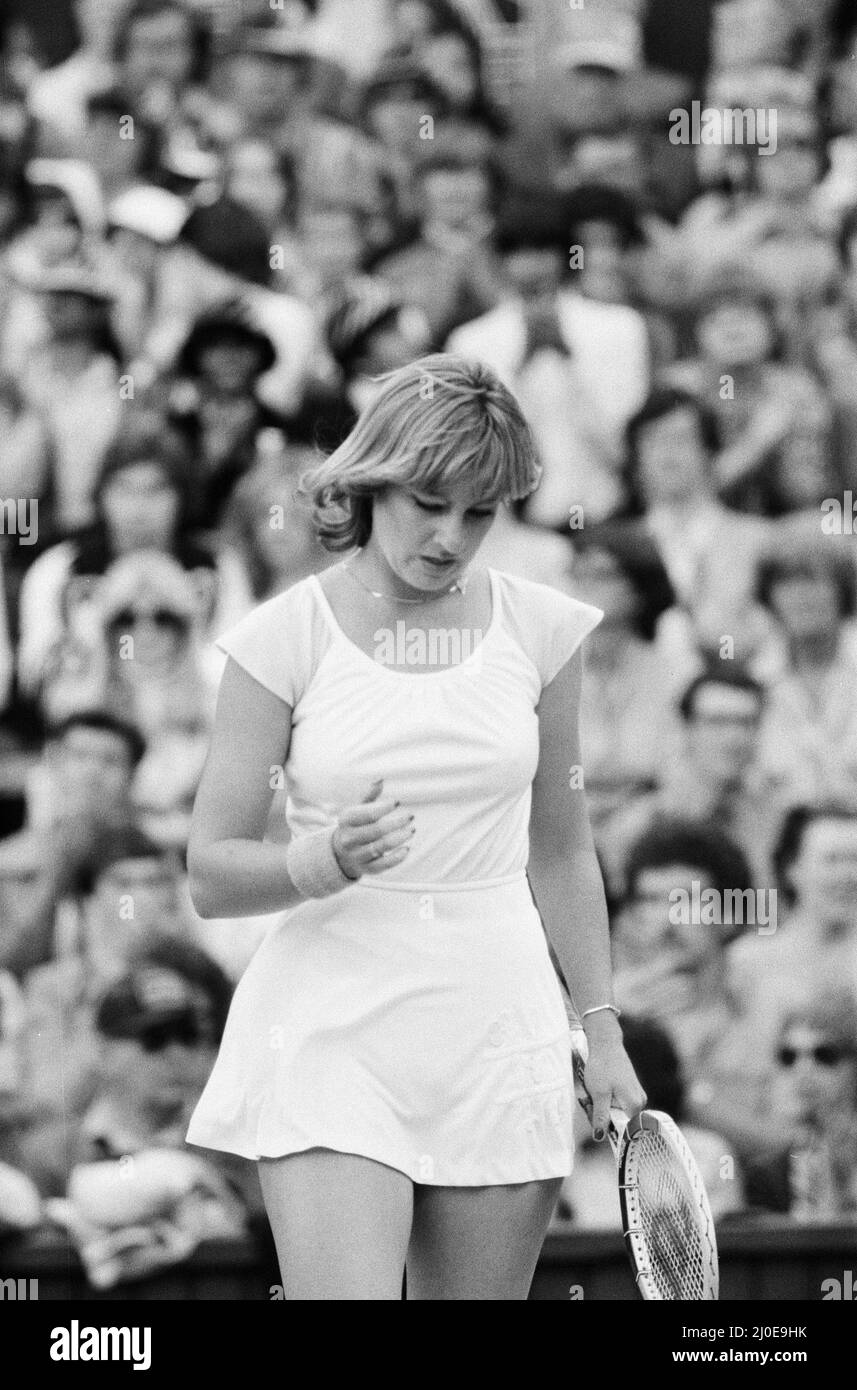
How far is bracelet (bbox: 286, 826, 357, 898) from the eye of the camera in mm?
1735

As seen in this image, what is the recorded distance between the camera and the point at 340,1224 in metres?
1.76

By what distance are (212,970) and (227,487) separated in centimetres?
83

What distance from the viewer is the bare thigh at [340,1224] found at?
1.75 m

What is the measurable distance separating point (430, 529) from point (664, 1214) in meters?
0.71

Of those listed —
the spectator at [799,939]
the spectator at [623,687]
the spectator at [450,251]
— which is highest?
the spectator at [450,251]

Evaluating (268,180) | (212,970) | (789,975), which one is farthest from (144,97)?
(789,975)

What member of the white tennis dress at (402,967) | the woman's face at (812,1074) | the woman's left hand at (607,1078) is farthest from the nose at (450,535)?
the woman's face at (812,1074)

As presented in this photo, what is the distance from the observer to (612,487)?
3564 mm

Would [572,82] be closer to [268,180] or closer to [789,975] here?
[268,180]

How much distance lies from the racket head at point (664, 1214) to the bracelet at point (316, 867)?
16.7 inches

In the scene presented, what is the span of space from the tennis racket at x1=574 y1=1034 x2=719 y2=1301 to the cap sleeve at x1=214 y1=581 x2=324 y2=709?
0.47 metres

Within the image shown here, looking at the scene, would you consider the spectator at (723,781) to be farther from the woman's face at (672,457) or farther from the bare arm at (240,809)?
the bare arm at (240,809)

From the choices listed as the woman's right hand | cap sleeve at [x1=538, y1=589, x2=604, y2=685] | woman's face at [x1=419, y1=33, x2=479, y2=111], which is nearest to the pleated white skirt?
the woman's right hand

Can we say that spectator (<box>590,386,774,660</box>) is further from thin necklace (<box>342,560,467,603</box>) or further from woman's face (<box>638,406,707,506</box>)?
thin necklace (<box>342,560,467,603</box>)
